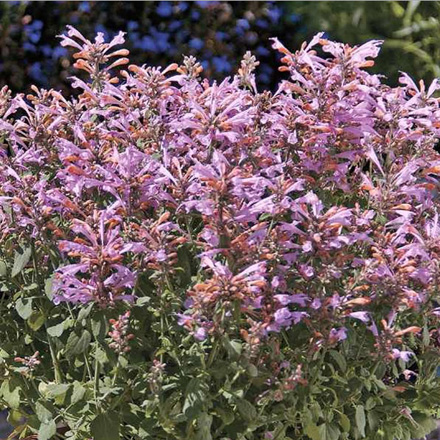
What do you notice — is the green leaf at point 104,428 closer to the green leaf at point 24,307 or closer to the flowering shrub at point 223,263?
the flowering shrub at point 223,263

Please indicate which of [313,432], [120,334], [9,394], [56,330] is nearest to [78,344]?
[56,330]

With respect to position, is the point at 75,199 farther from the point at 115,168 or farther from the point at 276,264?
the point at 276,264

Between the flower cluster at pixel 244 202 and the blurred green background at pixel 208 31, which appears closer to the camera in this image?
the flower cluster at pixel 244 202

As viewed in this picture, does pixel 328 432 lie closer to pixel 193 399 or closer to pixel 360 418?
pixel 360 418

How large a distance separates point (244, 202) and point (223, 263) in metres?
0.18

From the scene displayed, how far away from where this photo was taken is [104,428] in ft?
8.07

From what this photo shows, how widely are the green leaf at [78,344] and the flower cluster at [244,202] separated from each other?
0.32 ft

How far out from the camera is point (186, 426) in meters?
2.52

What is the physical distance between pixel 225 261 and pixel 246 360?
0.93 feet

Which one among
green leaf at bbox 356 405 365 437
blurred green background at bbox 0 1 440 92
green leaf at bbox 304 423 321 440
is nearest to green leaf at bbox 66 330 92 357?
green leaf at bbox 304 423 321 440

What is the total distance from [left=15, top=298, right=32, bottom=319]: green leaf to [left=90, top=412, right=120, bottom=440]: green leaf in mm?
312

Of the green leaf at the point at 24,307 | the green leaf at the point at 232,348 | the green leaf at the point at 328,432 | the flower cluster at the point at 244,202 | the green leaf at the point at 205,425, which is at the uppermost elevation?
the flower cluster at the point at 244,202

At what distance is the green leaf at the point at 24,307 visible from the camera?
2557 mm

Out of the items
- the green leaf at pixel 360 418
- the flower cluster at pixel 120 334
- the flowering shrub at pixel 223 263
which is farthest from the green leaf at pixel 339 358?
the flower cluster at pixel 120 334
